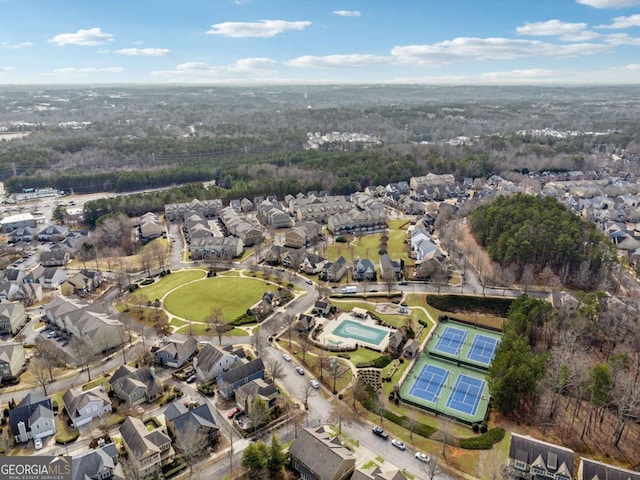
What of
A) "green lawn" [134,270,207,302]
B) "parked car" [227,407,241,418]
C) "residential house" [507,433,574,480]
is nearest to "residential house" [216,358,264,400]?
"parked car" [227,407,241,418]

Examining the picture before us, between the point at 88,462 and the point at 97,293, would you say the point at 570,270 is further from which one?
the point at 97,293

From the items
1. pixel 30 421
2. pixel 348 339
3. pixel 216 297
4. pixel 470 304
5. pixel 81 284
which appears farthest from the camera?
pixel 81 284

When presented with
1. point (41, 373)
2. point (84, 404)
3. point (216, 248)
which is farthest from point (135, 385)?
point (216, 248)

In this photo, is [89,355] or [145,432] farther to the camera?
[89,355]

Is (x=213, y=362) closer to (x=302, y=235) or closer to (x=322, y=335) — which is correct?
(x=322, y=335)

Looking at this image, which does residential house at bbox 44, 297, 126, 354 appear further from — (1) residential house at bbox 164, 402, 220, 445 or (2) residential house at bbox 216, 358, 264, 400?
(1) residential house at bbox 164, 402, 220, 445

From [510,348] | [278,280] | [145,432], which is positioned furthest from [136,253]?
[510,348]
